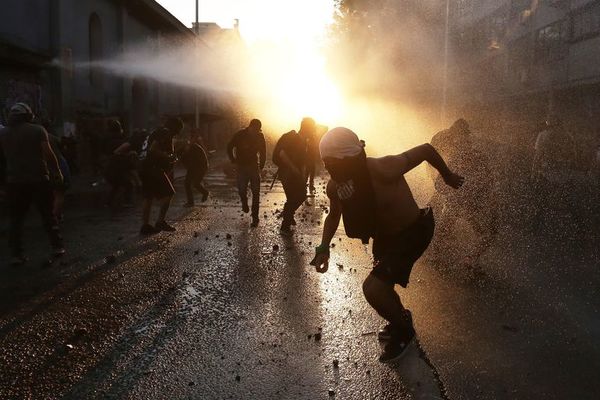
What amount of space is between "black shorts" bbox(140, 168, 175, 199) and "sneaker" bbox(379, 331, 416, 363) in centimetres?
559

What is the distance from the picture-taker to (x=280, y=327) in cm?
451

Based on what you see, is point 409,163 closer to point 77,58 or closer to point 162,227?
point 162,227

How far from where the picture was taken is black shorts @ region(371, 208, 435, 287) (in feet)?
12.8

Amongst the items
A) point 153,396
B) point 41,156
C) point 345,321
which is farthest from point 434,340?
point 41,156

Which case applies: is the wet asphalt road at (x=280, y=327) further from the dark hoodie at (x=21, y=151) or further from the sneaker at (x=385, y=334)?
the dark hoodie at (x=21, y=151)

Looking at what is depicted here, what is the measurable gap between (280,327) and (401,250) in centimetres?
116

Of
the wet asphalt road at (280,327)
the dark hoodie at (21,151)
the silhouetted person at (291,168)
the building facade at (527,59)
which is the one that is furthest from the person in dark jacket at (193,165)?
the building facade at (527,59)

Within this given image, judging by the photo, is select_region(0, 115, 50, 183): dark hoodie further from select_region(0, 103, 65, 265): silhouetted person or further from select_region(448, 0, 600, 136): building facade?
select_region(448, 0, 600, 136): building facade

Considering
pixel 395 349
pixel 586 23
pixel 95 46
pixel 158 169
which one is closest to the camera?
pixel 395 349

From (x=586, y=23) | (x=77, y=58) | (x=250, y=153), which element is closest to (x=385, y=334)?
(x=250, y=153)

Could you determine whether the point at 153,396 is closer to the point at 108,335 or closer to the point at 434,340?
the point at 108,335

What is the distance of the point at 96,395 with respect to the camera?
330cm

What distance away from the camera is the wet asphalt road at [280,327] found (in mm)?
3439

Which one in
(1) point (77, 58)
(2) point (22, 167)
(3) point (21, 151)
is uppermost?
(1) point (77, 58)
